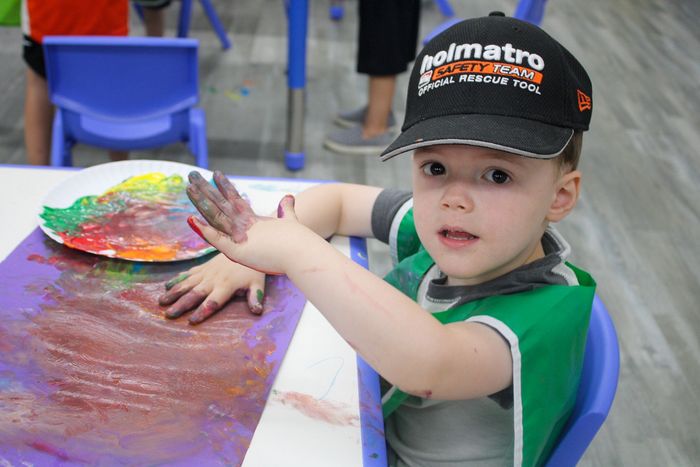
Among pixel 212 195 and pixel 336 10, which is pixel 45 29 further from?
pixel 336 10

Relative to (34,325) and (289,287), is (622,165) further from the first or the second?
(34,325)

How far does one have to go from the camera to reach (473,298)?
0.84 m

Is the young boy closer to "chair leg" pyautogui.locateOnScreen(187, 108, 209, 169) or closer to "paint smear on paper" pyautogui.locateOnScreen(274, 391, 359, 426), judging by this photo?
"paint smear on paper" pyautogui.locateOnScreen(274, 391, 359, 426)

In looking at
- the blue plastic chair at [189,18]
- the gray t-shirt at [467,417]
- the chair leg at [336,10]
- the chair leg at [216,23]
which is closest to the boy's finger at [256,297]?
the gray t-shirt at [467,417]

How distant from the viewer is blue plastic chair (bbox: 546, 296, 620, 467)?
77 centimetres

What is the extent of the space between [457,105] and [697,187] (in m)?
2.34

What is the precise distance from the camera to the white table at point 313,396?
0.70m

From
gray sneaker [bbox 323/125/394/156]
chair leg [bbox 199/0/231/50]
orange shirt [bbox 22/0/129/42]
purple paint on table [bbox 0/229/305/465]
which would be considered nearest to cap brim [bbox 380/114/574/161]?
purple paint on table [bbox 0/229/305/465]

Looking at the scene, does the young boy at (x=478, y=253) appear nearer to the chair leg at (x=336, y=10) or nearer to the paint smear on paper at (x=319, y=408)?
the paint smear on paper at (x=319, y=408)

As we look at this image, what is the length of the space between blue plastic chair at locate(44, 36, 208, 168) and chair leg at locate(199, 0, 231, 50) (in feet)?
6.21

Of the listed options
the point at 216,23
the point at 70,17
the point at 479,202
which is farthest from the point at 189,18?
the point at 479,202

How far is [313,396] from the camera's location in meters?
0.78

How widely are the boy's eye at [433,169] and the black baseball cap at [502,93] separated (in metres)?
0.05

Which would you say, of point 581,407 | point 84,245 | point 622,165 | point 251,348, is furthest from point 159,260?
point 622,165
